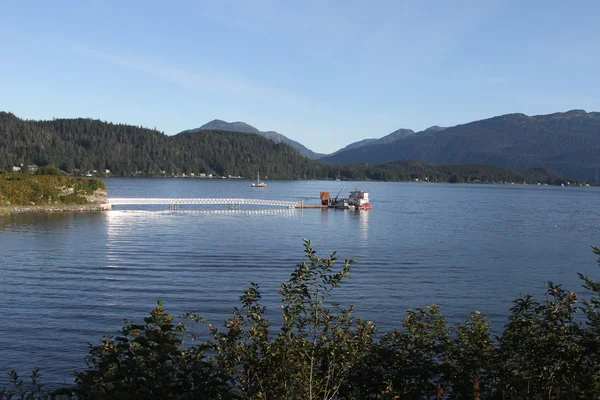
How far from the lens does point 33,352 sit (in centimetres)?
1645

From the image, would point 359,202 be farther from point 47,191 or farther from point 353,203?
point 47,191

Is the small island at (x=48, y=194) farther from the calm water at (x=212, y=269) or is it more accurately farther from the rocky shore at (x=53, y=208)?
the calm water at (x=212, y=269)

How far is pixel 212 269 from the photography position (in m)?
31.2

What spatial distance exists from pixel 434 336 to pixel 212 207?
264 feet

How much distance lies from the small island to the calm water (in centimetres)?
589

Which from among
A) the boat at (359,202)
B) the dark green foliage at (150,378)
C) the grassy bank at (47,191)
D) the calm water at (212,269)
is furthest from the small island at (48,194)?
the dark green foliage at (150,378)

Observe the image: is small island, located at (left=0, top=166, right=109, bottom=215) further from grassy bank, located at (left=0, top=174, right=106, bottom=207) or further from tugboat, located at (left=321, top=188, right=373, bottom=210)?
tugboat, located at (left=321, top=188, right=373, bottom=210)

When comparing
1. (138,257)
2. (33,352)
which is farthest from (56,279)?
(33,352)

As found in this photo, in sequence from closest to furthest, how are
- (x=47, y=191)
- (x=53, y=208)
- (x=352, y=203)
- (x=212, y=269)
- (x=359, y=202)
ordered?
(x=212, y=269) → (x=53, y=208) → (x=47, y=191) → (x=359, y=202) → (x=352, y=203)

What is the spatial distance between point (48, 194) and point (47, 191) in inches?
17.4

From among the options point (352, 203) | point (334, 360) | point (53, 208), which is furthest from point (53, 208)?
point (334, 360)

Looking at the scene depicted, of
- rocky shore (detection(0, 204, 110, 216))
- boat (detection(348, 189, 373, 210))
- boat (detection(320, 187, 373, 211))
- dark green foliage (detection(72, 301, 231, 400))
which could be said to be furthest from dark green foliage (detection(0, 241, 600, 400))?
boat (detection(348, 189, 373, 210))

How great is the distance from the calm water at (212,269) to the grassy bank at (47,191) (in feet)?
21.2

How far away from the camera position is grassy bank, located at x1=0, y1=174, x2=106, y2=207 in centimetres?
6288
